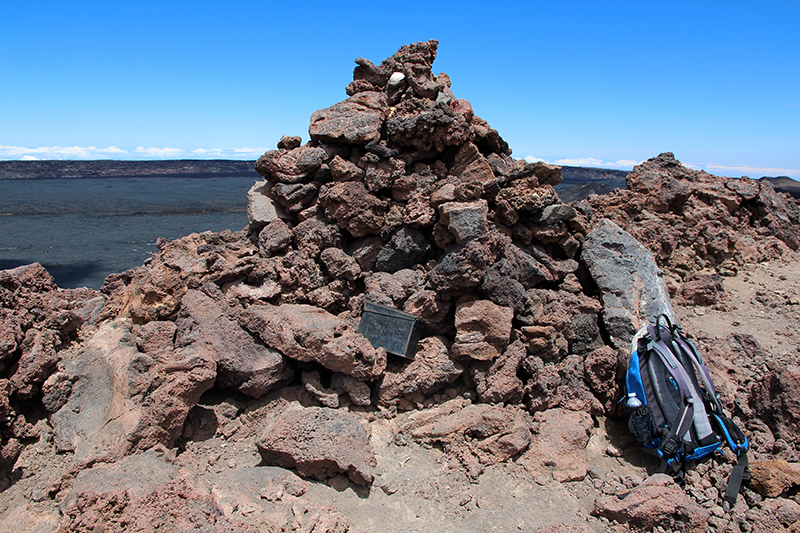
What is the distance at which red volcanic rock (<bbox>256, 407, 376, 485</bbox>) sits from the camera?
3426mm

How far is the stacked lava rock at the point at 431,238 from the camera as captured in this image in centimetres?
442

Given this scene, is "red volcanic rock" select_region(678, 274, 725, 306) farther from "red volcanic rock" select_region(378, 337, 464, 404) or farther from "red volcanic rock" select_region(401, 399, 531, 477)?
"red volcanic rock" select_region(378, 337, 464, 404)

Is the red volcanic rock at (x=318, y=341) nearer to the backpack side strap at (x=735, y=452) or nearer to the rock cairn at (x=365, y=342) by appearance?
the rock cairn at (x=365, y=342)

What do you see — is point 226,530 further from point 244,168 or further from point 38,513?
point 244,168

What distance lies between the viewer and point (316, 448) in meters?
3.45

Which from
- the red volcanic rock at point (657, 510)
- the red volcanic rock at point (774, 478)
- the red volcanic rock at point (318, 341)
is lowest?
the red volcanic rock at point (657, 510)

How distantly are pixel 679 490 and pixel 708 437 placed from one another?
618 mm

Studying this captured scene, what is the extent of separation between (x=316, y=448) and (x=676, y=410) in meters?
2.88

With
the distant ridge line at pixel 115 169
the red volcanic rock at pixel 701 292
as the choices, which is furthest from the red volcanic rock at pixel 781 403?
the distant ridge line at pixel 115 169

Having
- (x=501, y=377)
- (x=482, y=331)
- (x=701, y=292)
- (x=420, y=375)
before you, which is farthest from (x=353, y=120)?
(x=701, y=292)

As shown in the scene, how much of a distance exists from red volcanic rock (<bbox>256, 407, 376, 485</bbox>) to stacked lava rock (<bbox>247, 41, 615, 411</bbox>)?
834mm

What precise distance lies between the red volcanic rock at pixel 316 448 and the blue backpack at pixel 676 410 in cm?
227

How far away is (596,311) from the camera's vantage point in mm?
4926

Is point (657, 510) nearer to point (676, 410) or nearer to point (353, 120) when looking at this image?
point (676, 410)
